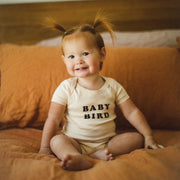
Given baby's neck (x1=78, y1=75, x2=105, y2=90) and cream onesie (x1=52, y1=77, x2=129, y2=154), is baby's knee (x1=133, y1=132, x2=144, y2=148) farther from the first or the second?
baby's neck (x1=78, y1=75, x2=105, y2=90)

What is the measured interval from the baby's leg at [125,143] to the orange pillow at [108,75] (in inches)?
8.0

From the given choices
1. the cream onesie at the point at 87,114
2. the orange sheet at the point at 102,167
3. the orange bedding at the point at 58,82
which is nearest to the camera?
the orange sheet at the point at 102,167

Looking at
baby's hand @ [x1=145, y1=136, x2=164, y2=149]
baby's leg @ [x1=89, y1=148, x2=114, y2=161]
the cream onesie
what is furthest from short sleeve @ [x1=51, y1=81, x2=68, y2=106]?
baby's hand @ [x1=145, y1=136, x2=164, y2=149]

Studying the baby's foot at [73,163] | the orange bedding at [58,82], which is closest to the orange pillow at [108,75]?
the orange bedding at [58,82]

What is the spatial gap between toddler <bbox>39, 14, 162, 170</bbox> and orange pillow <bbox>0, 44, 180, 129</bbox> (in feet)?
0.51

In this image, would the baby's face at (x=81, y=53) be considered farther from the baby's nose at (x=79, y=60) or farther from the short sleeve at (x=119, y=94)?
the short sleeve at (x=119, y=94)

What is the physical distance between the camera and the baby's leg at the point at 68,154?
0.57m

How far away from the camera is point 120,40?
119 centimetres

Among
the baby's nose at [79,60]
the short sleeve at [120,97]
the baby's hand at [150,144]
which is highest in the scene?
the baby's nose at [79,60]

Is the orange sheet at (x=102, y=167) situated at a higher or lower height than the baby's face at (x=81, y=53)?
lower

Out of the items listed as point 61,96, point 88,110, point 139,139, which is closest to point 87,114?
point 88,110

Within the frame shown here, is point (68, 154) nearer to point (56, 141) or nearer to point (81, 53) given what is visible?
point (56, 141)

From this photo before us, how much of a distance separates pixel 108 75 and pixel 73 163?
54cm

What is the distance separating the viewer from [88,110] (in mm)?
789
